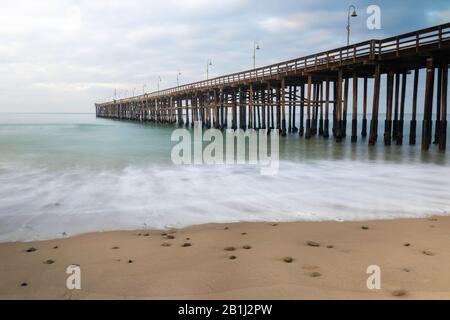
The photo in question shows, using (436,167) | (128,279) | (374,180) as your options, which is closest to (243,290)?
(128,279)

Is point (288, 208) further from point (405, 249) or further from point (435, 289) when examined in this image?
point (435, 289)

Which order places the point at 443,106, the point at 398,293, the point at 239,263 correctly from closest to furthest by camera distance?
the point at 398,293
the point at 239,263
the point at 443,106

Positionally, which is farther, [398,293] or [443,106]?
[443,106]

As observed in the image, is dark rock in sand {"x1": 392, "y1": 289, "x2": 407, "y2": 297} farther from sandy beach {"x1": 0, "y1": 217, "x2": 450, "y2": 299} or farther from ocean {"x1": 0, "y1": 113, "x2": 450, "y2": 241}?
ocean {"x1": 0, "y1": 113, "x2": 450, "y2": 241}

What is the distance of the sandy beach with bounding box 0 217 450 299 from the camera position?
10.3 ft

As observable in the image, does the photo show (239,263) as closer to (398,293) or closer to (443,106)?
(398,293)

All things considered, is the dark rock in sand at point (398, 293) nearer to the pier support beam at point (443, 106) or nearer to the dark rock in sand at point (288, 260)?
the dark rock in sand at point (288, 260)

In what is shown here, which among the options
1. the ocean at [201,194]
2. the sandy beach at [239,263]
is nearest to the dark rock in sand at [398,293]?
the sandy beach at [239,263]

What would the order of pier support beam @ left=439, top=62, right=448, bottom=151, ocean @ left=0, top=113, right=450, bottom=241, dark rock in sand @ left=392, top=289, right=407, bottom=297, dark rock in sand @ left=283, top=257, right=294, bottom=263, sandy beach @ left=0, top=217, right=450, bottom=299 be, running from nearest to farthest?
dark rock in sand @ left=392, top=289, right=407, bottom=297, sandy beach @ left=0, top=217, right=450, bottom=299, dark rock in sand @ left=283, top=257, right=294, bottom=263, ocean @ left=0, top=113, right=450, bottom=241, pier support beam @ left=439, top=62, right=448, bottom=151

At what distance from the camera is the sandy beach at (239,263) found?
10.3 ft

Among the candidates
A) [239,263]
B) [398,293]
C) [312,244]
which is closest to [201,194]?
[312,244]

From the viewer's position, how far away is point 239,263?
12.4 feet

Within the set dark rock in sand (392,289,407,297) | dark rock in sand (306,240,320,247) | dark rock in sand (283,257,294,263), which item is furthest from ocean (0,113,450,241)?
dark rock in sand (392,289,407,297)

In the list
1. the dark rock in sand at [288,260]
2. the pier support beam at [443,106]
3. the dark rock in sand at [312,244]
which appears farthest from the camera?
the pier support beam at [443,106]
